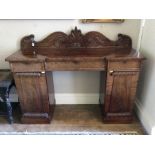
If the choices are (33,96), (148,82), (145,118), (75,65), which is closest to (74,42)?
(75,65)

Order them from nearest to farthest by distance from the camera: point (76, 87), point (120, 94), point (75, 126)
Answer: point (120, 94) < point (75, 126) < point (76, 87)

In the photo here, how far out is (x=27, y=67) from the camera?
1.71m

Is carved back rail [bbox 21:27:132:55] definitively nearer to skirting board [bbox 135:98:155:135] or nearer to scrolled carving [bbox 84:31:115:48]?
scrolled carving [bbox 84:31:115:48]

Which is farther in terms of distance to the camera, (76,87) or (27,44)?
(76,87)

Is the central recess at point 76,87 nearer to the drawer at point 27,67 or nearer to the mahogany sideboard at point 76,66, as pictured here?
the mahogany sideboard at point 76,66

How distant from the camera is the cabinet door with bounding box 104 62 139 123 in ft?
5.70

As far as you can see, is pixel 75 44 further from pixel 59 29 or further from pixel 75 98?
pixel 75 98

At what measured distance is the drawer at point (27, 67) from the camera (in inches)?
66.9

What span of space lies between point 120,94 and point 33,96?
95 cm
